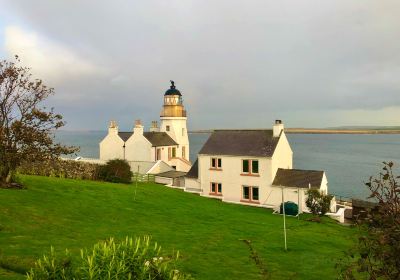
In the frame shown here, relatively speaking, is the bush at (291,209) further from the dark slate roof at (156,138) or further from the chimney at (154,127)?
the chimney at (154,127)

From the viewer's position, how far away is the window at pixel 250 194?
4209 centimetres

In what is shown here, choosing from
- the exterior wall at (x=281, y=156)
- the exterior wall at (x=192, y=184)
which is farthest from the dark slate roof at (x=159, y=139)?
the exterior wall at (x=281, y=156)

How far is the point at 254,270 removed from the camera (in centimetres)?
1605

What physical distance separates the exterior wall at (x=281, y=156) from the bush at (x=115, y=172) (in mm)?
16220

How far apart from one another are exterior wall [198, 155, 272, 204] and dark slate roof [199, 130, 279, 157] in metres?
0.76

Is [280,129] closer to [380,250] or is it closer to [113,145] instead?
[113,145]

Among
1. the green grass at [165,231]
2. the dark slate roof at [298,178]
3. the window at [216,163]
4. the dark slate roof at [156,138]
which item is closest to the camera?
the green grass at [165,231]

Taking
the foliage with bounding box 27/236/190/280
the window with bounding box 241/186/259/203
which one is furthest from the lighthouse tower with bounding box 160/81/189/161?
the foliage with bounding box 27/236/190/280

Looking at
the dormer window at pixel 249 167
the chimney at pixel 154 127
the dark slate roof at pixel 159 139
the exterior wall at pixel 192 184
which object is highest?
the chimney at pixel 154 127

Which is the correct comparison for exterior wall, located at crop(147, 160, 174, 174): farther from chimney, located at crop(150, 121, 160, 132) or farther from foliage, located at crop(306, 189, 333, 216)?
foliage, located at crop(306, 189, 333, 216)

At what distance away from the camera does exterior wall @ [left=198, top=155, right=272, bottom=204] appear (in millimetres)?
41531

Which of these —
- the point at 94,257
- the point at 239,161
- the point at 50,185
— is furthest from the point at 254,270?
the point at 239,161

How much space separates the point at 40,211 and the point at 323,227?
70.5 feet

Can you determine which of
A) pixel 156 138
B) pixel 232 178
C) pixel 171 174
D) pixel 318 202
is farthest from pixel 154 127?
pixel 318 202
